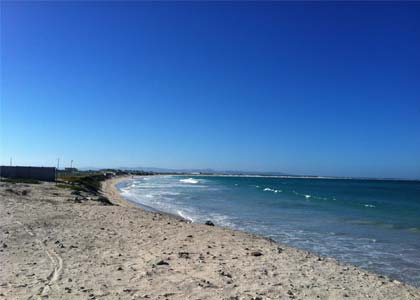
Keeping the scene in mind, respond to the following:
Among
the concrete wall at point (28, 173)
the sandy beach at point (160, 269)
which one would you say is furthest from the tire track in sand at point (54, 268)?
the concrete wall at point (28, 173)

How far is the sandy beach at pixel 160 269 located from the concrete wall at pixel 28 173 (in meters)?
41.8

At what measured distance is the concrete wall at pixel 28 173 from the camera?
53562 millimetres

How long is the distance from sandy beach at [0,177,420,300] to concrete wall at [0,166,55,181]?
137 feet

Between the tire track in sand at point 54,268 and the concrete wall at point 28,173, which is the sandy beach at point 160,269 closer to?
the tire track in sand at point 54,268

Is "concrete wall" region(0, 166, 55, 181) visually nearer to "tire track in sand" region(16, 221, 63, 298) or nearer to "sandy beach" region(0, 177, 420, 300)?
"sandy beach" region(0, 177, 420, 300)

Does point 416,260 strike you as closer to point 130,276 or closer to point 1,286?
point 130,276

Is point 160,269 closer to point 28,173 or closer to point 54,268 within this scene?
point 54,268

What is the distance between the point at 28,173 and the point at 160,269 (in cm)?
5008

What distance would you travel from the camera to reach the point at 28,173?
53.8m

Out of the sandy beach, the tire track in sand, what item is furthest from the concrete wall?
the tire track in sand

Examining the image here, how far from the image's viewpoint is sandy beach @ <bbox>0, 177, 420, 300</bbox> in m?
7.57

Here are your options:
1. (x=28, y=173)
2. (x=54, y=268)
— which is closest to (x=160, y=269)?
(x=54, y=268)

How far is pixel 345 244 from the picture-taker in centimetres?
1753

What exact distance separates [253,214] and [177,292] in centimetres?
2236
